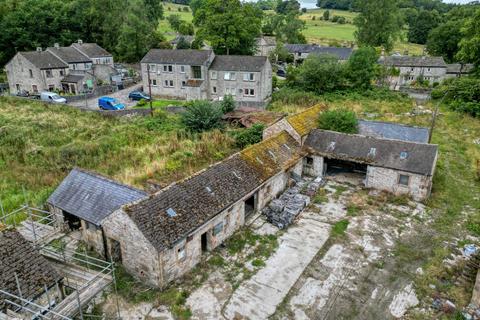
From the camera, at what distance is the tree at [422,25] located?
97500 mm

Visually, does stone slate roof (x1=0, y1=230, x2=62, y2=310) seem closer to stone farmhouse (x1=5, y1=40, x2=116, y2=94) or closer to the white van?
the white van

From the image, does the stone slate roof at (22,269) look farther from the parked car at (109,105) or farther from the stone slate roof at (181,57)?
the stone slate roof at (181,57)

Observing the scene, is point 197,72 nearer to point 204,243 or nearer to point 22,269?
point 204,243

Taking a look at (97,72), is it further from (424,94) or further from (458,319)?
(458,319)

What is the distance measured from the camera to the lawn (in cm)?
2561

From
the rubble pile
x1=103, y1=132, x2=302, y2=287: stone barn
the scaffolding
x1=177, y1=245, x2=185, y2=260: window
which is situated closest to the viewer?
the scaffolding

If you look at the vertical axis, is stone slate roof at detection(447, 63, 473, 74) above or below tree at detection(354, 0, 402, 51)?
below

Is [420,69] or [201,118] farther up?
[420,69]

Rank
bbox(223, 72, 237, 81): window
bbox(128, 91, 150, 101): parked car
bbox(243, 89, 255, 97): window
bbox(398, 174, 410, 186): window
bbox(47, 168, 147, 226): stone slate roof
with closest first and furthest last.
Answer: bbox(47, 168, 147, 226): stone slate roof
bbox(398, 174, 410, 186): window
bbox(243, 89, 255, 97): window
bbox(223, 72, 237, 81): window
bbox(128, 91, 150, 101): parked car

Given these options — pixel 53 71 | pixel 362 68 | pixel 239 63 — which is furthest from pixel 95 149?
pixel 362 68

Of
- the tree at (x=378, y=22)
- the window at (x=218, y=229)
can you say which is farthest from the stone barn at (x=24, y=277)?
the tree at (x=378, y=22)

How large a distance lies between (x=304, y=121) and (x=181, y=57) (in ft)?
91.4

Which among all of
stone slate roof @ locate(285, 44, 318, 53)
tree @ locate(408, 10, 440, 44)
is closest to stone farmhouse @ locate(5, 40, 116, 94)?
stone slate roof @ locate(285, 44, 318, 53)

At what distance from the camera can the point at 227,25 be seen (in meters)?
56.3
